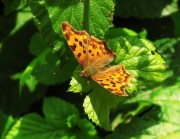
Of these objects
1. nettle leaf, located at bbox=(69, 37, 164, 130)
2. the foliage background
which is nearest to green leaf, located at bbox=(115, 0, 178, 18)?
the foliage background

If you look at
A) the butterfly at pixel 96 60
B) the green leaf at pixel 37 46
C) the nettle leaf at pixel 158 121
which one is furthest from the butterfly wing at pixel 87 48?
the green leaf at pixel 37 46

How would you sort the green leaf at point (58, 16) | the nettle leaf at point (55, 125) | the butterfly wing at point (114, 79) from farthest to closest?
the nettle leaf at point (55, 125)
the green leaf at point (58, 16)
the butterfly wing at point (114, 79)

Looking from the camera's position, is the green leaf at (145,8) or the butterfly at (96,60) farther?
the green leaf at (145,8)

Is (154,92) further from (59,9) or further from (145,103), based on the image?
(59,9)

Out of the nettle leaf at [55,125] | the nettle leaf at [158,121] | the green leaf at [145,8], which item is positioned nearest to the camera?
the nettle leaf at [158,121]

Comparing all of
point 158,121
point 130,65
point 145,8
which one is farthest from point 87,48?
point 145,8

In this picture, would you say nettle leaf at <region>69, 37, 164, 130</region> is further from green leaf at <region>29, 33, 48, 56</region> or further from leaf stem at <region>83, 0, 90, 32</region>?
green leaf at <region>29, 33, 48, 56</region>

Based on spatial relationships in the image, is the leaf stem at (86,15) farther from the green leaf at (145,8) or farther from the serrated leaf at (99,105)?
the green leaf at (145,8)
